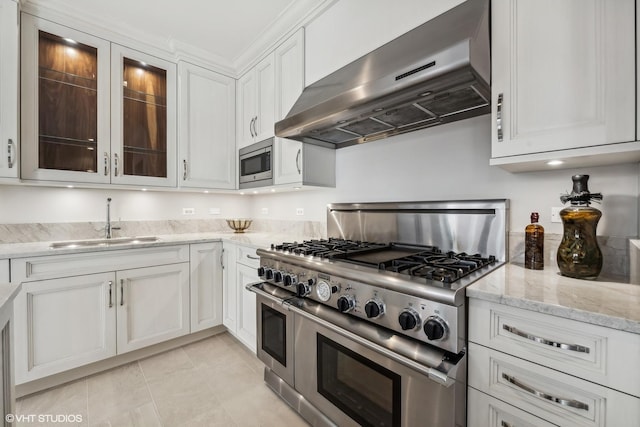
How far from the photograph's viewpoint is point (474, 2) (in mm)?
1252

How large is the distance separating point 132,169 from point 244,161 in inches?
38.3

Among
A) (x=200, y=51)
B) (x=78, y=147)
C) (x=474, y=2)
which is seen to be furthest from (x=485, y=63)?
(x=78, y=147)

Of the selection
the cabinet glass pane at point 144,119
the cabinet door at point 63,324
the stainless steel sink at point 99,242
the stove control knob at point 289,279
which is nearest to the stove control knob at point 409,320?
the stove control knob at point 289,279

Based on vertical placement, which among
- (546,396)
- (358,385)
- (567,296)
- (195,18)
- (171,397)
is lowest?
(171,397)

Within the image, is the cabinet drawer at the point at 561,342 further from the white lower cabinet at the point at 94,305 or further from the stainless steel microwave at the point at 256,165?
the white lower cabinet at the point at 94,305

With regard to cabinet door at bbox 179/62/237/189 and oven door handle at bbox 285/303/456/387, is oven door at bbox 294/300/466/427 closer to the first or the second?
oven door handle at bbox 285/303/456/387

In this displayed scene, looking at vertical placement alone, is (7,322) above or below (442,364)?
above

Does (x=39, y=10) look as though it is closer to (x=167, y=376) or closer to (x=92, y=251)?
(x=92, y=251)

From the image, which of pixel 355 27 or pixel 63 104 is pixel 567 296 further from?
pixel 63 104

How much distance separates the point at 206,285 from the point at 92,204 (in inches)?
49.1

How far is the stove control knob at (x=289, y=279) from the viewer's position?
1575mm

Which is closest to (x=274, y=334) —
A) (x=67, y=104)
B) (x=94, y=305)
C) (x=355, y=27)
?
(x=94, y=305)

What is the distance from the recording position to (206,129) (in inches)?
111

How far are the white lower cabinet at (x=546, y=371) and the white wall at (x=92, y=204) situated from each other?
2887 millimetres
